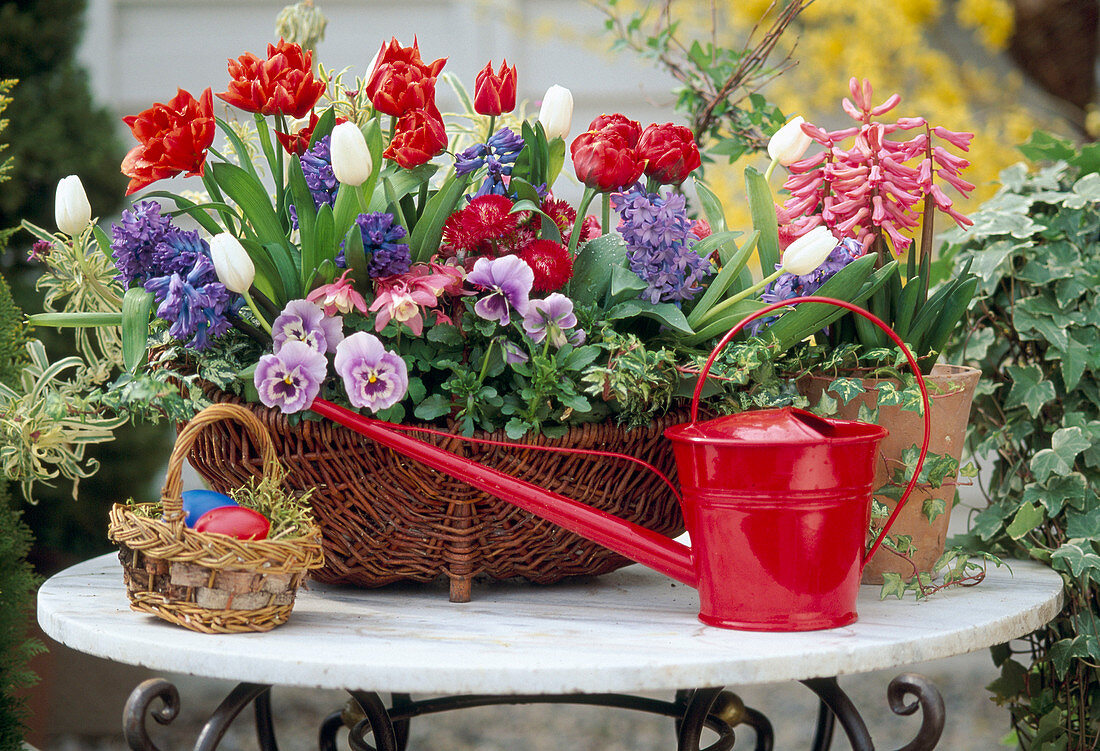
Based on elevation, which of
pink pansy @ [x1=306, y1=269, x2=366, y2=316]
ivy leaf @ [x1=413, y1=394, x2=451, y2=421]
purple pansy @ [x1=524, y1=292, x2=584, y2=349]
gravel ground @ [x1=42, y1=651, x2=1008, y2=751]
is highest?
pink pansy @ [x1=306, y1=269, x2=366, y2=316]

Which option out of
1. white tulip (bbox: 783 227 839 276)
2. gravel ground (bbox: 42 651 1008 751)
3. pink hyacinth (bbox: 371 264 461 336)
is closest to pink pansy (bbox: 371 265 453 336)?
pink hyacinth (bbox: 371 264 461 336)

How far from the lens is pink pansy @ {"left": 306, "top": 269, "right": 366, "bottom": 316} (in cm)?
90

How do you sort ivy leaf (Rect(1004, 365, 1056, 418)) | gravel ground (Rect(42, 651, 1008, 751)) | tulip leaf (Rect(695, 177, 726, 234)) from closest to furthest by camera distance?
tulip leaf (Rect(695, 177, 726, 234)) < ivy leaf (Rect(1004, 365, 1056, 418)) < gravel ground (Rect(42, 651, 1008, 751))

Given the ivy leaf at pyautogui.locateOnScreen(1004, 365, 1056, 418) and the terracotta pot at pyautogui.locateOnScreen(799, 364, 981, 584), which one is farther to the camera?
the ivy leaf at pyautogui.locateOnScreen(1004, 365, 1056, 418)

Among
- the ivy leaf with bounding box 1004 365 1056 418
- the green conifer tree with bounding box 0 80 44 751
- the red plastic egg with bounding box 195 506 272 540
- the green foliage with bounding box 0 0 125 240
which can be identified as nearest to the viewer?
the red plastic egg with bounding box 195 506 272 540

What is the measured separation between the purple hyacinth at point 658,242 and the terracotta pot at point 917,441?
0.19 meters

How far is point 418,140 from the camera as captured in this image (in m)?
0.96

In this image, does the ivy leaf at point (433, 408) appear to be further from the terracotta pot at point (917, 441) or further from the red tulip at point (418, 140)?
the terracotta pot at point (917, 441)

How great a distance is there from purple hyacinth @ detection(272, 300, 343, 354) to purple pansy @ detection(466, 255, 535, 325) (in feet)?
0.45

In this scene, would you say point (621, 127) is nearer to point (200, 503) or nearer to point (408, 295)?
point (408, 295)

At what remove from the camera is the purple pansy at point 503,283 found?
92 centimetres

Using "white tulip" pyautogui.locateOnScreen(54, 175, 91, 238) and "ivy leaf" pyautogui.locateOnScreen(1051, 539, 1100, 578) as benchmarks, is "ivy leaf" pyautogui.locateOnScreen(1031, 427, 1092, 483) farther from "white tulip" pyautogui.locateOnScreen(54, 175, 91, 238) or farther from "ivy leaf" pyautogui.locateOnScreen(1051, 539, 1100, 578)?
"white tulip" pyautogui.locateOnScreen(54, 175, 91, 238)

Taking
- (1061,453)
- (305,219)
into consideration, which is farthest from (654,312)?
(1061,453)

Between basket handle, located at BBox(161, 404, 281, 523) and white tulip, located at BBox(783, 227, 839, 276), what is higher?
white tulip, located at BBox(783, 227, 839, 276)
